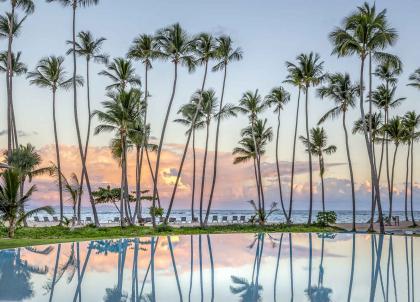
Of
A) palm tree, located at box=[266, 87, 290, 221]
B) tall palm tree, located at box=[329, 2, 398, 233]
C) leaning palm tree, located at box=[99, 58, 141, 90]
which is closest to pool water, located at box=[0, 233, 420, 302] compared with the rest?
tall palm tree, located at box=[329, 2, 398, 233]

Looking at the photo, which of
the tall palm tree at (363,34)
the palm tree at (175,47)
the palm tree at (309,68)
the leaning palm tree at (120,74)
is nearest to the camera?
the tall palm tree at (363,34)

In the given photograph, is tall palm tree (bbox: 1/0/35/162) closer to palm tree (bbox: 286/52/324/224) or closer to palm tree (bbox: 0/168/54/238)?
palm tree (bbox: 0/168/54/238)

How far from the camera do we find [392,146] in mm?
39000

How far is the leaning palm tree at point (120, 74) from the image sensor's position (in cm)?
3111

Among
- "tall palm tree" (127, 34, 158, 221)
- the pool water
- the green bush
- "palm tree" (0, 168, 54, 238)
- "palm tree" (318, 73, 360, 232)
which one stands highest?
"tall palm tree" (127, 34, 158, 221)

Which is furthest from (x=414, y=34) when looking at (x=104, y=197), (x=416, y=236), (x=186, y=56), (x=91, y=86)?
(x=104, y=197)

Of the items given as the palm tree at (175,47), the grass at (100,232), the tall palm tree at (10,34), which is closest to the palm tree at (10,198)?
the grass at (100,232)

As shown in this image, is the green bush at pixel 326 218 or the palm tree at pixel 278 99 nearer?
the green bush at pixel 326 218

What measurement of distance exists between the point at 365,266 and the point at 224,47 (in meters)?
20.5

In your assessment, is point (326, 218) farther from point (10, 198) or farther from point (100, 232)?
point (10, 198)

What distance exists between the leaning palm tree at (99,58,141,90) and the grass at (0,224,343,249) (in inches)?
406

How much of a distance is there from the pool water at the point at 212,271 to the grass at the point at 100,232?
56.2 inches

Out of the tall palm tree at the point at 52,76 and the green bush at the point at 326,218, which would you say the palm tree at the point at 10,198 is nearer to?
the tall palm tree at the point at 52,76

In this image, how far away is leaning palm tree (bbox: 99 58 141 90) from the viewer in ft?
102
